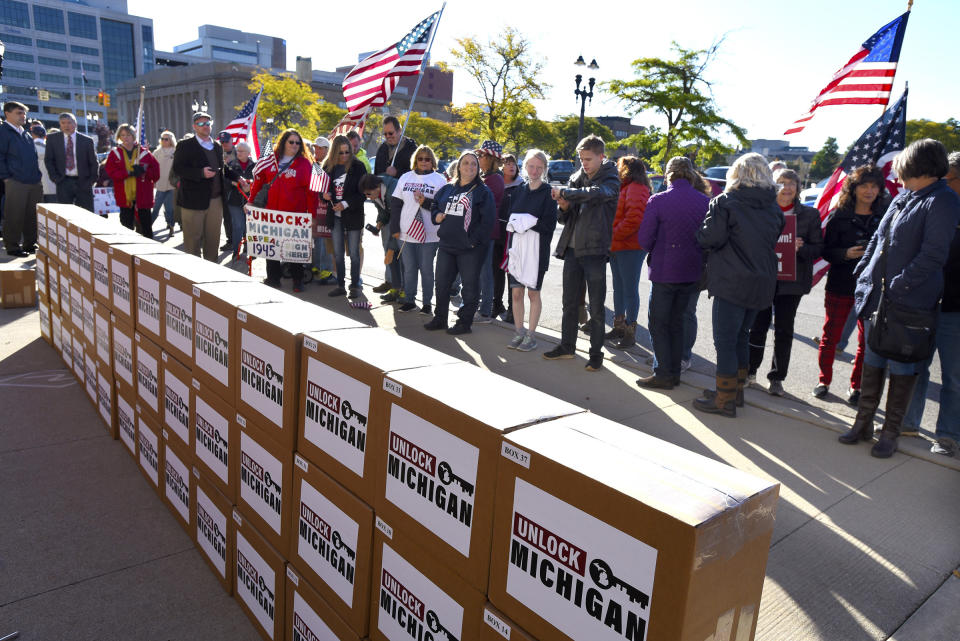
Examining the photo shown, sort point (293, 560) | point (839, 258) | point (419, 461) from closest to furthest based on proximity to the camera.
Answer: point (419, 461)
point (293, 560)
point (839, 258)

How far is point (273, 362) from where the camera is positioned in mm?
2420

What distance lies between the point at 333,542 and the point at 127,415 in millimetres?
2678

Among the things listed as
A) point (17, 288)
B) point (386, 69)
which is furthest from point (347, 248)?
point (17, 288)

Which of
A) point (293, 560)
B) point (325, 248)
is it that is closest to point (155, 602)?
point (293, 560)

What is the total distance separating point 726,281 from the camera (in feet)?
16.4

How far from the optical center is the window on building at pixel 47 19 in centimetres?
10938

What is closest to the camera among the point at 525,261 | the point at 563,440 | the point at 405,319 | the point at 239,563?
the point at 563,440

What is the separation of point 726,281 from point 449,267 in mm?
3311

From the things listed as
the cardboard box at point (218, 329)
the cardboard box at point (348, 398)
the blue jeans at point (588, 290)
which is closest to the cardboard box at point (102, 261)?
the cardboard box at point (218, 329)

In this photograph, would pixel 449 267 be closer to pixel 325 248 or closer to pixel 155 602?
pixel 325 248

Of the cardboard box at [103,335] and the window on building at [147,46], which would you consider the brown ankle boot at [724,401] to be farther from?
the window on building at [147,46]

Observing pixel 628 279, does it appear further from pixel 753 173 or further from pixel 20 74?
pixel 20 74

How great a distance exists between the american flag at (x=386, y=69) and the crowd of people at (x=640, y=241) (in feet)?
1.79

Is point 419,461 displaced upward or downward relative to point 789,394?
upward
